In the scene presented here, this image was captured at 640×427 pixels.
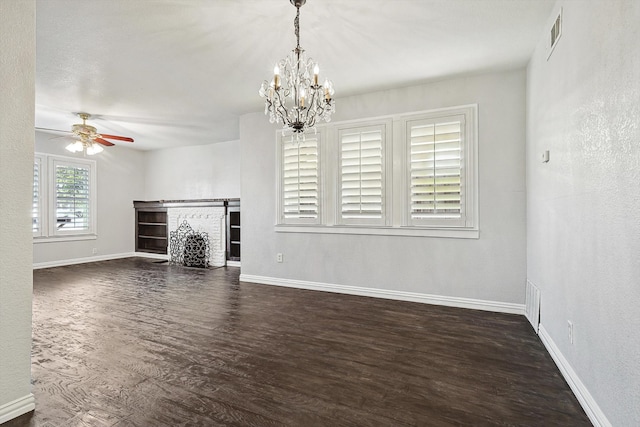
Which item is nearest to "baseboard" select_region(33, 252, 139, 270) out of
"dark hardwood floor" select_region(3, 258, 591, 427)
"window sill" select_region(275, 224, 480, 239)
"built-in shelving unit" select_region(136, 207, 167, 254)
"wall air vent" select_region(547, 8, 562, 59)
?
"built-in shelving unit" select_region(136, 207, 167, 254)

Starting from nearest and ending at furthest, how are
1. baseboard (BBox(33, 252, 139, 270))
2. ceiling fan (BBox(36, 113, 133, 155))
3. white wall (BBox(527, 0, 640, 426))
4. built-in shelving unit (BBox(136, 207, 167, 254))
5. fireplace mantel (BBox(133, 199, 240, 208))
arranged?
white wall (BBox(527, 0, 640, 426))
ceiling fan (BBox(36, 113, 133, 155))
baseboard (BBox(33, 252, 139, 270))
fireplace mantel (BBox(133, 199, 240, 208))
built-in shelving unit (BBox(136, 207, 167, 254))

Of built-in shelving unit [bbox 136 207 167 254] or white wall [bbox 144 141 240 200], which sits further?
built-in shelving unit [bbox 136 207 167 254]

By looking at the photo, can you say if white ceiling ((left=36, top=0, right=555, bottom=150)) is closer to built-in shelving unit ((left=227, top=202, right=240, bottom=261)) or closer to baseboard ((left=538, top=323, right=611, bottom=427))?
baseboard ((left=538, top=323, right=611, bottom=427))

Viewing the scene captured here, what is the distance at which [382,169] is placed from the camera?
14.4ft

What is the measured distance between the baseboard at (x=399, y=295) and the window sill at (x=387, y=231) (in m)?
0.76

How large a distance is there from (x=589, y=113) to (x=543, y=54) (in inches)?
53.8

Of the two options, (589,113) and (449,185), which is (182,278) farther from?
(589,113)

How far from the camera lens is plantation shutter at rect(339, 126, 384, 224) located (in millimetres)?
4422

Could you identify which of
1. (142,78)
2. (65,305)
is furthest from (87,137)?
(65,305)

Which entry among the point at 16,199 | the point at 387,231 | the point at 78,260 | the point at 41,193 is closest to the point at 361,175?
the point at 387,231

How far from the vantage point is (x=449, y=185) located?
4008 millimetres

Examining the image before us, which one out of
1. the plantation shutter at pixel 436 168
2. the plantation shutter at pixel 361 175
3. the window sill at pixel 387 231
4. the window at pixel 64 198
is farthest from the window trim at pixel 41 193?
the plantation shutter at pixel 436 168

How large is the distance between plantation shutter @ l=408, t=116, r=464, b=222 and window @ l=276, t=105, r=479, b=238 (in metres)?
0.01

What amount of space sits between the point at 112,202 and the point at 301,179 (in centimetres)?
572
